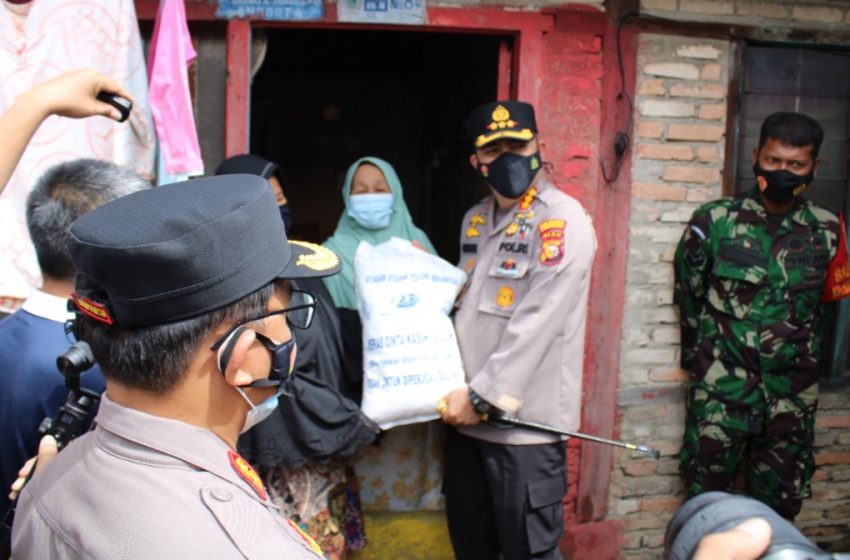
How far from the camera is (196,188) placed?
49.3 inches

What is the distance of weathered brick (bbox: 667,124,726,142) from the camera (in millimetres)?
3777

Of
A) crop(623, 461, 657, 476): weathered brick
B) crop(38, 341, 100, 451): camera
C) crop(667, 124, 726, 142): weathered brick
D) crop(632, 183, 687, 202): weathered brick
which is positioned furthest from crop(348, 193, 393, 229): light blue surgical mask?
crop(38, 341, 100, 451): camera

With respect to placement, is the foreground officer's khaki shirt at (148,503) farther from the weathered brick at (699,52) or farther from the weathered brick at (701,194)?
the weathered brick at (699,52)

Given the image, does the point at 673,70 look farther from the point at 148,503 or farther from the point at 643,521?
the point at 148,503

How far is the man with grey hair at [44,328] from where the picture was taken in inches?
72.9

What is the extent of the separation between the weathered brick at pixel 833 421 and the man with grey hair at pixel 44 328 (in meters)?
3.72

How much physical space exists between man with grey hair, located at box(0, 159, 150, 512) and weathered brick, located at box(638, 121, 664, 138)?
8.56 ft

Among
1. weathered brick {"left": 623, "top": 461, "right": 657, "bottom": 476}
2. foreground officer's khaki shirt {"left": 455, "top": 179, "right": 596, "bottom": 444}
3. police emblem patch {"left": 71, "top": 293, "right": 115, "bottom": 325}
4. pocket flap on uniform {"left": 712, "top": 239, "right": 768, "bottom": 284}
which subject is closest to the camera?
police emblem patch {"left": 71, "top": 293, "right": 115, "bottom": 325}

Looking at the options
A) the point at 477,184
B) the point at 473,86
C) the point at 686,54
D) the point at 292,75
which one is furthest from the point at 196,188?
the point at 292,75

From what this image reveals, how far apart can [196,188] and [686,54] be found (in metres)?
3.17

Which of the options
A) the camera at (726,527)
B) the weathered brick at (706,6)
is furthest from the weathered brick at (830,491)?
the camera at (726,527)

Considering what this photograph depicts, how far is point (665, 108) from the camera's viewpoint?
376 centimetres

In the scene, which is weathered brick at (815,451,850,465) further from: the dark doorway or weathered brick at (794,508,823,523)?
the dark doorway

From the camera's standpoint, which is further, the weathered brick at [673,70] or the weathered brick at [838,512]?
the weathered brick at [838,512]
